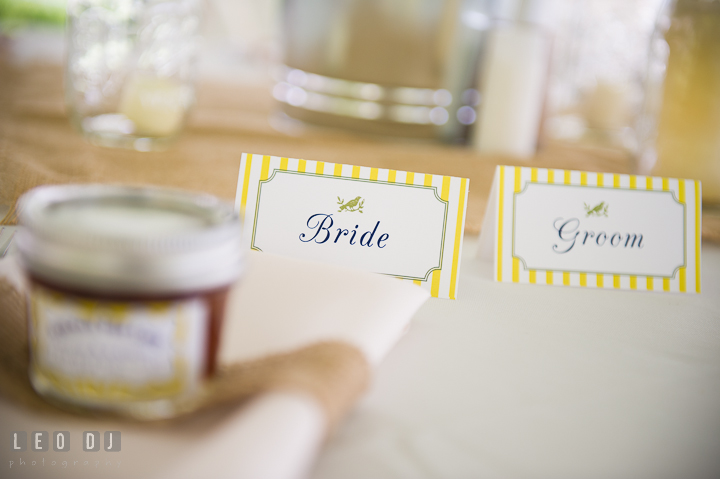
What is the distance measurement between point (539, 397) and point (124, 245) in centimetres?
22

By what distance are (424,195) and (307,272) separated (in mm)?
127

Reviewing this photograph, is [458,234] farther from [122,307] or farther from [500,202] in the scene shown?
[122,307]

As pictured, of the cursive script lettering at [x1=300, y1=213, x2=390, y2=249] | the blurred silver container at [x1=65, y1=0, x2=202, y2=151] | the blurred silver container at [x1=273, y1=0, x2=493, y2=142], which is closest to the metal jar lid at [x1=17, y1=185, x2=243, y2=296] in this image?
the cursive script lettering at [x1=300, y1=213, x2=390, y2=249]

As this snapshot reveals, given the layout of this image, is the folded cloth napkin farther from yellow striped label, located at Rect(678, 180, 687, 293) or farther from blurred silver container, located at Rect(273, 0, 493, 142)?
blurred silver container, located at Rect(273, 0, 493, 142)

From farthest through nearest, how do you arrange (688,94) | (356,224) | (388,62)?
1. (388,62)
2. (688,94)
3. (356,224)

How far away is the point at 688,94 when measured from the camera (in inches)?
28.2

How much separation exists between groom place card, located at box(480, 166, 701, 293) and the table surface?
37 mm

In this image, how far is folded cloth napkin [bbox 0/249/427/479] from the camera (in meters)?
0.22

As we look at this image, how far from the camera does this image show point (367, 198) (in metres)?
0.45

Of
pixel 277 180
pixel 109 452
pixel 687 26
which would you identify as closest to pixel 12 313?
pixel 109 452

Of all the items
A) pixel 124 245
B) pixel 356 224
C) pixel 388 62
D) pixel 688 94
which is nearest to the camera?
pixel 124 245

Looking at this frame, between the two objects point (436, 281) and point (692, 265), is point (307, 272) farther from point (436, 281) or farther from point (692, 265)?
point (692, 265)

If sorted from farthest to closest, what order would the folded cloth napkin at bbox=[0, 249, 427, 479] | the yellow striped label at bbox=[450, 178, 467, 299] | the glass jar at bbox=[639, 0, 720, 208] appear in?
the glass jar at bbox=[639, 0, 720, 208] < the yellow striped label at bbox=[450, 178, 467, 299] < the folded cloth napkin at bbox=[0, 249, 427, 479]

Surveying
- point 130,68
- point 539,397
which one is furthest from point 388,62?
point 539,397
